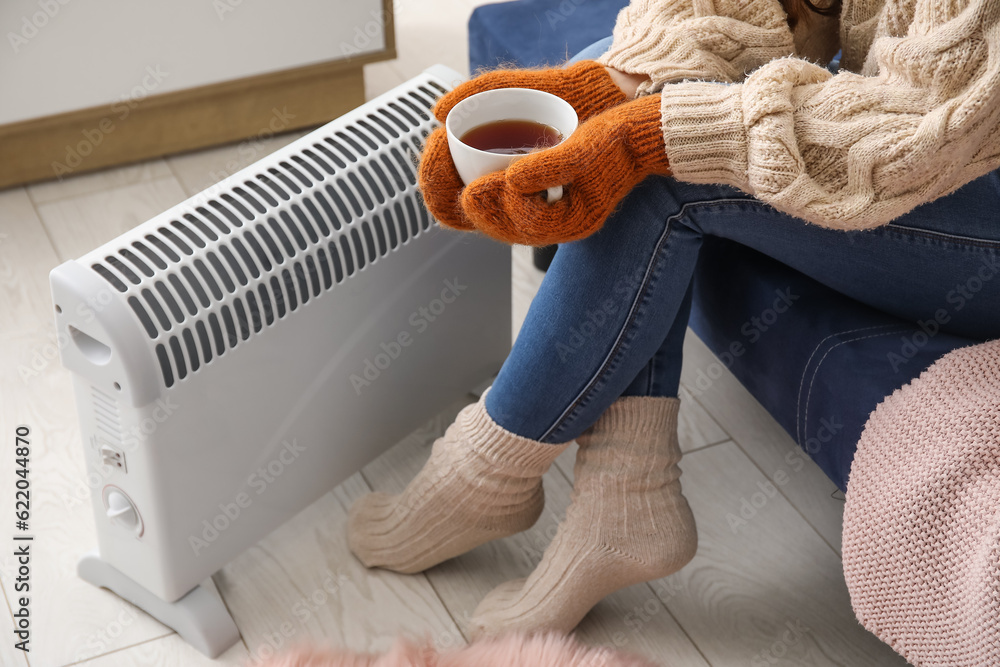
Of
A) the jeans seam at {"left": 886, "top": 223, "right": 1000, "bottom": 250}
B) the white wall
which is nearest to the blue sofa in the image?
the jeans seam at {"left": 886, "top": 223, "right": 1000, "bottom": 250}

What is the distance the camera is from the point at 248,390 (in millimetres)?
968

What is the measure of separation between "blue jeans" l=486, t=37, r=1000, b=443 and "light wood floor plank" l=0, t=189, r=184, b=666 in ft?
1.70

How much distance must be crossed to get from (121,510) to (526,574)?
0.44 m

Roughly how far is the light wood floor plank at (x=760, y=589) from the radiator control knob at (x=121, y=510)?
571mm

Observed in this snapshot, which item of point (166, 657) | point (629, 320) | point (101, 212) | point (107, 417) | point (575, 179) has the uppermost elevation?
point (575, 179)

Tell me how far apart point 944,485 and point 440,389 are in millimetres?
614

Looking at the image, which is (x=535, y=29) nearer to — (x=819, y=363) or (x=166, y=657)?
(x=819, y=363)

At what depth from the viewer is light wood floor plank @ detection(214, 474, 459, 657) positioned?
1.06m

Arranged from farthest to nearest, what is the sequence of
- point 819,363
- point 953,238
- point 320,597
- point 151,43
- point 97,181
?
point 97,181 < point 151,43 < point 320,597 < point 819,363 < point 953,238

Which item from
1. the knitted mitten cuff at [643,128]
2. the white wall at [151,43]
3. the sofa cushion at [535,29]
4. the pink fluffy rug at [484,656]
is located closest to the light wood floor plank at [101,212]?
the white wall at [151,43]

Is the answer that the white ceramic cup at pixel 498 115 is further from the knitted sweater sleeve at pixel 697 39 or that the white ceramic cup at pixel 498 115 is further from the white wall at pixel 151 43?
the white wall at pixel 151 43

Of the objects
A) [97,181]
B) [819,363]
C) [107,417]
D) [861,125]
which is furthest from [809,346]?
[97,181]

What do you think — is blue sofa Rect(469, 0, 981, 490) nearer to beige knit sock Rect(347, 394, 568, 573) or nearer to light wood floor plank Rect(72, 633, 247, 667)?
beige knit sock Rect(347, 394, 568, 573)

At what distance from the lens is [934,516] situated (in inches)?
31.0
